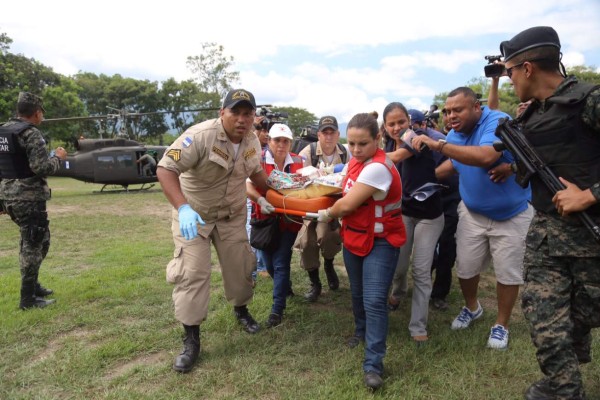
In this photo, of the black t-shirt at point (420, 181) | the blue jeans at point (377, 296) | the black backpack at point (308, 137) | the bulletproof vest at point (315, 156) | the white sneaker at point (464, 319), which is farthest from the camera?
the black backpack at point (308, 137)

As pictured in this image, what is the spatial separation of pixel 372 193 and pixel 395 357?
4.40ft

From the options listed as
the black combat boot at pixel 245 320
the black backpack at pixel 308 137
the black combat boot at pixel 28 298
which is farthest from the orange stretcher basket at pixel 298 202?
the black combat boot at pixel 28 298

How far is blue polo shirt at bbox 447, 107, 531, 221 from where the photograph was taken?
327cm

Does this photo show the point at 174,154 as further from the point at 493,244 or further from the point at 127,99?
the point at 127,99

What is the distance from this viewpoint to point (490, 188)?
333cm

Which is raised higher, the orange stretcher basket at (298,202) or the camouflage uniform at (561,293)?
the orange stretcher basket at (298,202)

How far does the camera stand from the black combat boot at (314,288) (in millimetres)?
4582

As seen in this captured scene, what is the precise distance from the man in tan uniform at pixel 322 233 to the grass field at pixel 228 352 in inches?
9.4

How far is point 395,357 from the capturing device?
10.4 ft

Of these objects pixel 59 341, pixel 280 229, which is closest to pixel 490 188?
pixel 280 229

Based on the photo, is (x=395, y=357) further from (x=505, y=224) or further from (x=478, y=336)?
(x=505, y=224)

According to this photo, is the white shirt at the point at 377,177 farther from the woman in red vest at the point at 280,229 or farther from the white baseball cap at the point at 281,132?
the white baseball cap at the point at 281,132

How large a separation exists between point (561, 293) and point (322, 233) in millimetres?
2310

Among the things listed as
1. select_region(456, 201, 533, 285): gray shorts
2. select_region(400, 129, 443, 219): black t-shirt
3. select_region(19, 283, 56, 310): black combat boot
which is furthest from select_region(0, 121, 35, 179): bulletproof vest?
select_region(456, 201, 533, 285): gray shorts
